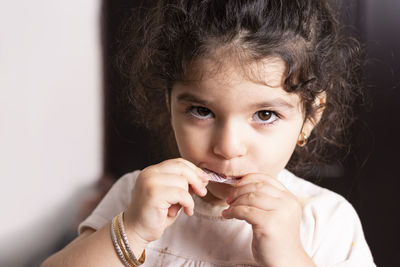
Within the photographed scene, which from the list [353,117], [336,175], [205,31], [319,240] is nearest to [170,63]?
[205,31]

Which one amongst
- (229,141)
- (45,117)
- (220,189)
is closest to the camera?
(229,141)

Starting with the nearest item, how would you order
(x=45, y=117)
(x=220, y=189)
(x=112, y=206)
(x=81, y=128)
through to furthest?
(x=220, y=189)
(x=112, y=206)
(x=45, y=117)
(x=81, y=128)

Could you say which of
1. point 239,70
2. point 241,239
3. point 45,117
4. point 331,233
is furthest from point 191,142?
point 45,117

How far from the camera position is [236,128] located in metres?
0.88

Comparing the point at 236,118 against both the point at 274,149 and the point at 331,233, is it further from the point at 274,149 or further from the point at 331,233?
the point at 331,233

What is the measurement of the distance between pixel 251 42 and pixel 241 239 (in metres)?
0.41

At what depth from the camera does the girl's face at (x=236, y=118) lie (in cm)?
87

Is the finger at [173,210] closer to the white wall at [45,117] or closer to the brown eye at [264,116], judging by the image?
the brown eye at [264,116]

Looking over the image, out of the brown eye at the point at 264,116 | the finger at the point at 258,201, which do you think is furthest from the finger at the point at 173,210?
the brown eye at the point at 264,116


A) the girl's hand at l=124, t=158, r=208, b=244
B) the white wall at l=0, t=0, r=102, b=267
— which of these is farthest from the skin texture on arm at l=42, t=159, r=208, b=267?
the white wall at l=0, t=0, r=102, b=267

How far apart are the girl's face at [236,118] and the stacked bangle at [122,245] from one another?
178 millimetres

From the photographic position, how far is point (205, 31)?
2.98ft

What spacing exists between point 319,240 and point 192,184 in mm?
334

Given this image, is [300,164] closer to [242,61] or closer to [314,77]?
[314,77]
